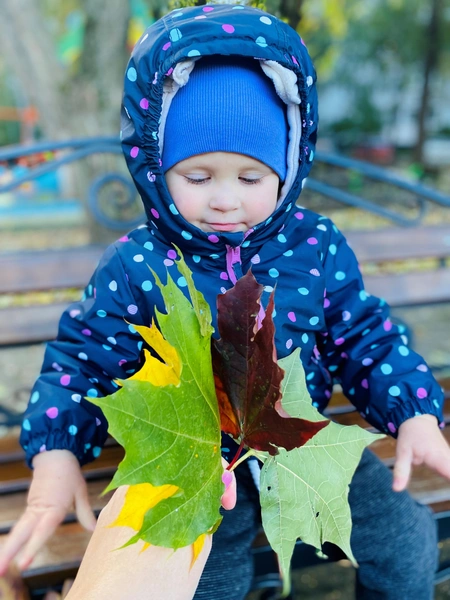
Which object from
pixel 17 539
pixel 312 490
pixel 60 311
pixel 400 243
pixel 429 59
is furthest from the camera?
pixel 429 59

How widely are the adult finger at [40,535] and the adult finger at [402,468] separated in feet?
2.26

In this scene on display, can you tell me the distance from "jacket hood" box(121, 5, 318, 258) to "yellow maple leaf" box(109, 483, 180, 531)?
25.7 inches

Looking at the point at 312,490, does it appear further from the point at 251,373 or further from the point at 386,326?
the point at 386,326

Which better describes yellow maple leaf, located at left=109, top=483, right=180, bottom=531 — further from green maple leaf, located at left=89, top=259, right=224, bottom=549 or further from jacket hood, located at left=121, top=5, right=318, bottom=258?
jacket hood, located at left=121, top=5, right=318, bottom=258

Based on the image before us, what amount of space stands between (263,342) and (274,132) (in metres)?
0.63

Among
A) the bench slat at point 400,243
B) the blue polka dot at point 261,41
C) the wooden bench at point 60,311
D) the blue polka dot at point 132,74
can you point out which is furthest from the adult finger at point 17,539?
the bench slat at point 400,243

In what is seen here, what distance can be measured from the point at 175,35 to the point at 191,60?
0.06 metres

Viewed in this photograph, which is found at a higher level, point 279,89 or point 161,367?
point 279,89

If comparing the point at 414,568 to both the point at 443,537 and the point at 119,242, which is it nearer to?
the point at 443,537

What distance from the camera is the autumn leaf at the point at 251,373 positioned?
827mm

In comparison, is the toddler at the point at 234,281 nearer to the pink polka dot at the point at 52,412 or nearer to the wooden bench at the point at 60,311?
the pink polka dot at the point at 52,412

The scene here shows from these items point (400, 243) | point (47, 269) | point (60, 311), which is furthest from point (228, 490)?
point (400, 243)

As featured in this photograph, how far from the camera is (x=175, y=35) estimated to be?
3.99 ft

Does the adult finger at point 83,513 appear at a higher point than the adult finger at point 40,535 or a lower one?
lower
